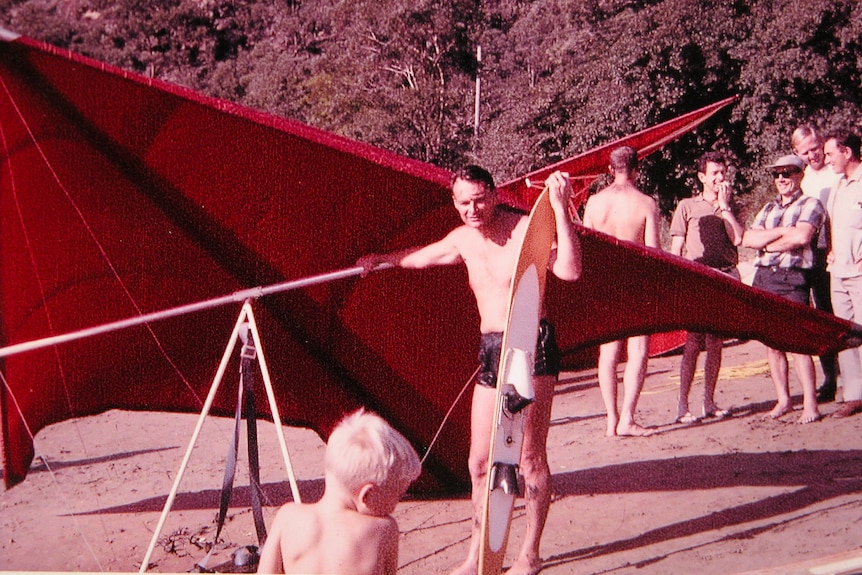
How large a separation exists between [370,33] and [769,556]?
2502 centimetres

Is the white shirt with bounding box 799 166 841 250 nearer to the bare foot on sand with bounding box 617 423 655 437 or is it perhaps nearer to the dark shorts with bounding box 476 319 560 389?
the bare foot on sand with bounding box 617 423 655 437

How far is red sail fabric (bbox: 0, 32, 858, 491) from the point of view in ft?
11.0

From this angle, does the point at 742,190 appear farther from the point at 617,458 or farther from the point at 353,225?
the point at 353,225

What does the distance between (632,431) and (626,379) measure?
34 centimetres

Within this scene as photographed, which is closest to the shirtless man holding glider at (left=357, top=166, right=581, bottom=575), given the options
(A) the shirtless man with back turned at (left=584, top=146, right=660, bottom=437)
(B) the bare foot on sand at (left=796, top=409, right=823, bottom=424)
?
(A) the shirtless man with back turned at (left=584, top=146, right=660, bottom=437)

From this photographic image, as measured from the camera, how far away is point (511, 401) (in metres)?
2.78

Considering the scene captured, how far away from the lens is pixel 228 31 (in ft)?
122

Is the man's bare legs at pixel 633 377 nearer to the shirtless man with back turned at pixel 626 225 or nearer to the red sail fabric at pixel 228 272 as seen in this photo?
the shirtless man with back turned at pixel 626 225

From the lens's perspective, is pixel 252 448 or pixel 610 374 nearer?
pixel 252 448

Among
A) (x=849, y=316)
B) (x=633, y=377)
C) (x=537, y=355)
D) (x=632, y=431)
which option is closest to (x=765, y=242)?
(x=849, y=316)

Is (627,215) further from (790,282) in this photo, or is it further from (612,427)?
(612,427)

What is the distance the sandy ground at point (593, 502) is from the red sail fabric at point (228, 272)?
52cm

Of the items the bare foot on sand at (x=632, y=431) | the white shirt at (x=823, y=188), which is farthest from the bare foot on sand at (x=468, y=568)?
the white shirt at (x=823, y=188)

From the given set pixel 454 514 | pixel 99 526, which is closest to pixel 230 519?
pixel 99 526
